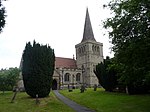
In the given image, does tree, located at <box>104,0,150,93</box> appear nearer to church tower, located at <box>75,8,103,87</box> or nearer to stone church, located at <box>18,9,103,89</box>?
stone church, located at <box>18,9,103,89</box>

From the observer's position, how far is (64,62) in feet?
283

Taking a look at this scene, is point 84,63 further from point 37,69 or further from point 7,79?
point 37,69

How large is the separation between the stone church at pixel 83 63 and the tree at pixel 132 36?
177 ft

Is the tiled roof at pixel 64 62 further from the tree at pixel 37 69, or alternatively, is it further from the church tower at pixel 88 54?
the tree at pixel 37 69

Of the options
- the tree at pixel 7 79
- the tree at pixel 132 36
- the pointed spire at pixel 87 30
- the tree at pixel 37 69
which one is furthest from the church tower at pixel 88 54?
the tree at pixel 132 36

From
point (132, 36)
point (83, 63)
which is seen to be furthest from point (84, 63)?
point (132, 36)

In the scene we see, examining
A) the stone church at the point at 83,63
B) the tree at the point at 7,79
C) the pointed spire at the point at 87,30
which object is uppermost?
the pointed spire at the point at 87,30

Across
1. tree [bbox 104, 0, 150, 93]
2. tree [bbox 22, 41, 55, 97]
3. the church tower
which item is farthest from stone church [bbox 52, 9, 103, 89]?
tree [bbox 104, 0, 150, 93]

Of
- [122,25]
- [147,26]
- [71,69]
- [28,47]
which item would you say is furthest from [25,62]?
[71,69]

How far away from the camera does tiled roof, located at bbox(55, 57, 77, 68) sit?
82.9 meters

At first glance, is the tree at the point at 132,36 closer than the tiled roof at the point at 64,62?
Yes

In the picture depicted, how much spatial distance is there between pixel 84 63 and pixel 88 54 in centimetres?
384

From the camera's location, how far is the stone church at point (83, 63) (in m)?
78.8

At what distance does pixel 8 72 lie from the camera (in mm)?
45375
